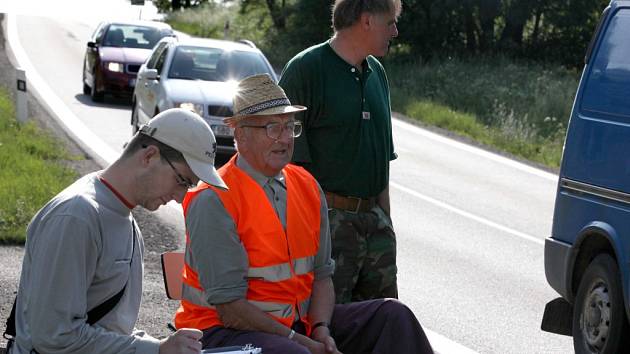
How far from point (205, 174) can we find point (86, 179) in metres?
0.40

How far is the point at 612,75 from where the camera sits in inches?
325

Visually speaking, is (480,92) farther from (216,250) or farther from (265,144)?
(216,250)

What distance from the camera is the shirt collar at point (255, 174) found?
5707 millimetres

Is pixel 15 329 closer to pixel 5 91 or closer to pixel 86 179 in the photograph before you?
pixel 86 179

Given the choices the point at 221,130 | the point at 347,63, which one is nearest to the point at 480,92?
the point at 221,130

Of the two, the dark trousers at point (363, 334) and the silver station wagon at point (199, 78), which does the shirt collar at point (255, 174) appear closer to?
the dark trousers at point (363, 334)

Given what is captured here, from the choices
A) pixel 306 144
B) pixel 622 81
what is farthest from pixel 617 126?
pixel 306 144

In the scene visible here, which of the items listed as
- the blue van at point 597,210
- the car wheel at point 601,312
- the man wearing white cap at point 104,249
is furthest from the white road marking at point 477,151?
the man wearing white cap at point 104,249

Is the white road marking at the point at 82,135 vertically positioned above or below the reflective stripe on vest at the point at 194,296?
below

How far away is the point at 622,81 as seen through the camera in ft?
26.6

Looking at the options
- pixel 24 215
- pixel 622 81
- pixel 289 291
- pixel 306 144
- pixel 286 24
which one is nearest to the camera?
pixel 289 291

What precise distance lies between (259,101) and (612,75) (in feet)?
10.9

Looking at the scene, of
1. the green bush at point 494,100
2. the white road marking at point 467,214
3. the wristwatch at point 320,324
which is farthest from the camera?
the green bush at point 494,100

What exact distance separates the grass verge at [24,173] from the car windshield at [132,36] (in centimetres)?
866
